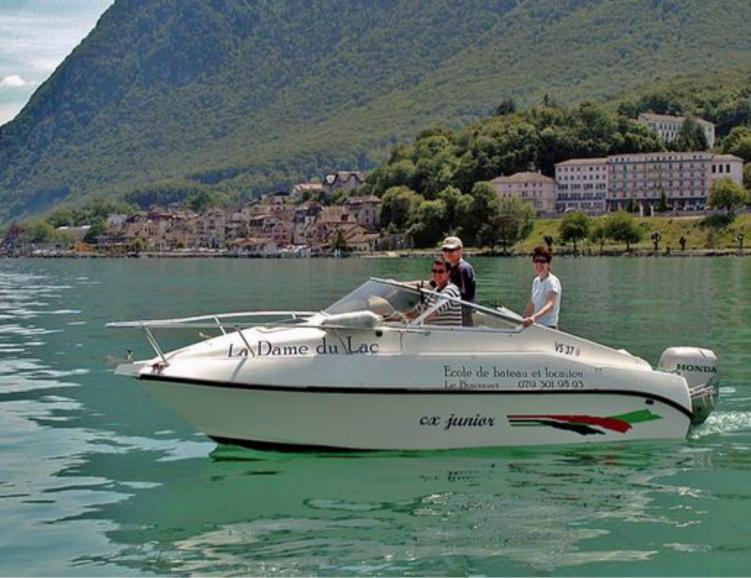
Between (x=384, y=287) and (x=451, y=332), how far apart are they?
92 cm

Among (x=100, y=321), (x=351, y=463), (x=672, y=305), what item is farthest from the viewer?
(x=672, y=305)

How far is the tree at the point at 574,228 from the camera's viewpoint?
179 metres

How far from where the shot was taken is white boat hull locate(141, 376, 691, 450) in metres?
12.1

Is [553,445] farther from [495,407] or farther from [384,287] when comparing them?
[384,287]

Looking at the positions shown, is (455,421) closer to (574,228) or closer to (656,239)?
(656,239)

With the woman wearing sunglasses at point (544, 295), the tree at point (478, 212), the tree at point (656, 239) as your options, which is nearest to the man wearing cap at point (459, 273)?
the woman wearing sunglasses at point (544, 295)

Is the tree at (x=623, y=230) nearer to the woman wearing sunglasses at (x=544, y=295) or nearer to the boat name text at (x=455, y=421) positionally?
the woman wearing sunglasses at (x=544, y=295)

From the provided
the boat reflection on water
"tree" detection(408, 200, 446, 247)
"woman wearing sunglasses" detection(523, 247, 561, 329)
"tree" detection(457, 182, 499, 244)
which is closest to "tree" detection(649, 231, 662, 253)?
"tree" detection(457, 182, 499, 244)

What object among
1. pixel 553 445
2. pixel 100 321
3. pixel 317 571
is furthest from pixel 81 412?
pixel 100 321

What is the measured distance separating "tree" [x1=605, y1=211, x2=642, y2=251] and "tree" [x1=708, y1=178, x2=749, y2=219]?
41.7 ft

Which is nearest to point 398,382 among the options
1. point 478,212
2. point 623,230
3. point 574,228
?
point 623,230

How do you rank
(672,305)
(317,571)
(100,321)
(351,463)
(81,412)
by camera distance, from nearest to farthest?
(317,571) < (351,463) < (81,412) < (100,321) < (672,305)

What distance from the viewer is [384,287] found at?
12.9 meters

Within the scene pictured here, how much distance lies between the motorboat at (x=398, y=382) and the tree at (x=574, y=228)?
167419 millimetres
